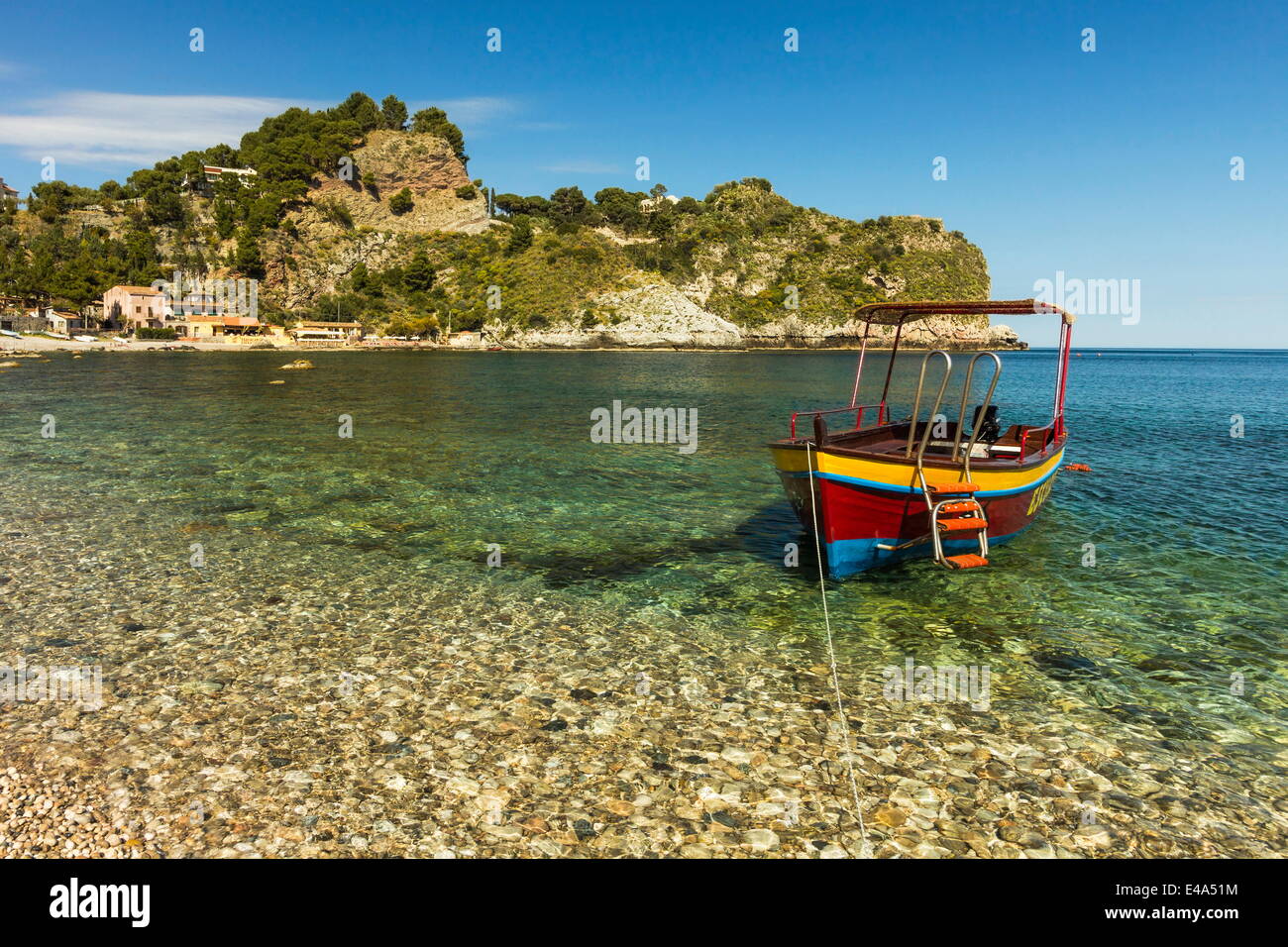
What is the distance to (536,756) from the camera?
742 centimetres

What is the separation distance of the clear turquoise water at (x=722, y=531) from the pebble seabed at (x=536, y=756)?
1.37 meters

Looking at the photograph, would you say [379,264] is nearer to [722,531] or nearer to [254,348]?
[254,348]

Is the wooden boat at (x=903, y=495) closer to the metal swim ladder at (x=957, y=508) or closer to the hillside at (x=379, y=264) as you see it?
the metal swim ladder at (x=957, y=508)

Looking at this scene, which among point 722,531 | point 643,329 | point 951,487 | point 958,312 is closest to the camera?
point 951,487

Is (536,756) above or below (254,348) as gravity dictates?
below

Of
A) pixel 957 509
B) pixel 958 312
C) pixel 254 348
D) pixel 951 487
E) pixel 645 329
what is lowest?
pixel 957 509

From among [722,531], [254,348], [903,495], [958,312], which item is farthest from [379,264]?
[903,495]

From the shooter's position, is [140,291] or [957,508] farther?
[140,291]

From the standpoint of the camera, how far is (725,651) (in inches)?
407

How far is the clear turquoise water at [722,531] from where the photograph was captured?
10.5 metres

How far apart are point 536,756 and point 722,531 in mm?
10510

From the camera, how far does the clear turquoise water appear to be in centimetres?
1047

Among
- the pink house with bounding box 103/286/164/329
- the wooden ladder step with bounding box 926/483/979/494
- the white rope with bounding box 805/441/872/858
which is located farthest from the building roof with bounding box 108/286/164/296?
the wooden ladder step with bounding box 926/483/979/494

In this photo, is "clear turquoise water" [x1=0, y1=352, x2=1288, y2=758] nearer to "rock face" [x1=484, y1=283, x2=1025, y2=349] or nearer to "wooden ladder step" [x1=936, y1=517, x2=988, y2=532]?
"wooden ladder step" [x1=936, y1=517, x2=988, y2=532]
